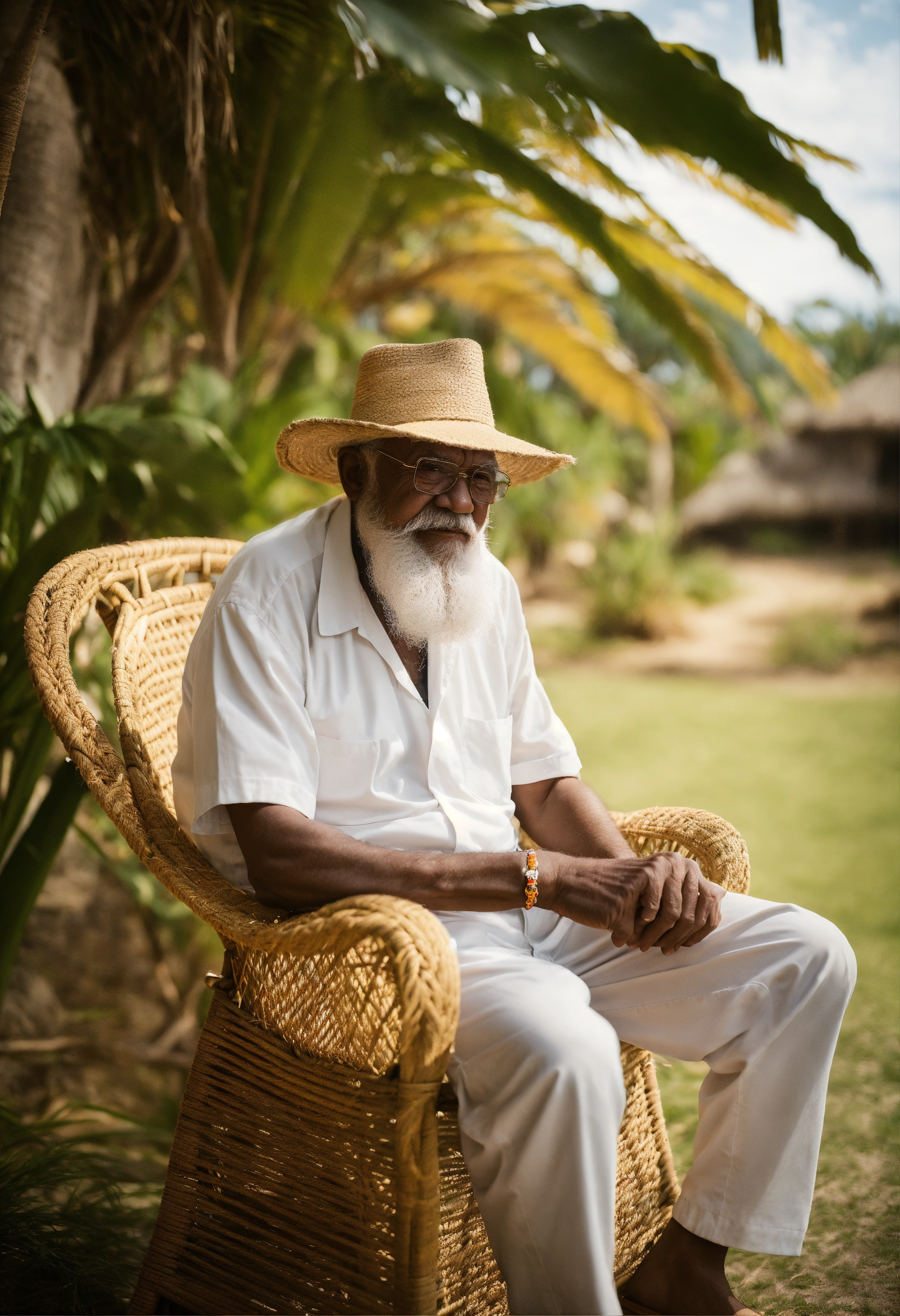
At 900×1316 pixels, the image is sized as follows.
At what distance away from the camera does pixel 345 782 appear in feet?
6.03

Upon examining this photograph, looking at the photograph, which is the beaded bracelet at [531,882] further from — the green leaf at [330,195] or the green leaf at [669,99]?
the green leaf at [330,195]

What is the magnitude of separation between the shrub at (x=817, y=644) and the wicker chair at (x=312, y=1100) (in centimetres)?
911

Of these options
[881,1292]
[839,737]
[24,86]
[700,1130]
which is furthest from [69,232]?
[839,737]

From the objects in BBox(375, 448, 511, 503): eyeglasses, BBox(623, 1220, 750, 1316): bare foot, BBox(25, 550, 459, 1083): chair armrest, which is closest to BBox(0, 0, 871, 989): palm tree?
BBox(25, 550, 459, 1083): chair armrest

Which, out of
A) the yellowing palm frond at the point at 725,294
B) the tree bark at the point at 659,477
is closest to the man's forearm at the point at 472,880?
the yellowing palm frond at the point at 725,294

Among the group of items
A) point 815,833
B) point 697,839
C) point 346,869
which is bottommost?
point 815,833

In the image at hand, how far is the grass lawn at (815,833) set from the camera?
7.01 ft

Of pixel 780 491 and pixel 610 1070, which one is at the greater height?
pixel 780 491

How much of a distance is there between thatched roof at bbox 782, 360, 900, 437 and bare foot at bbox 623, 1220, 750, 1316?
13935 millimetres

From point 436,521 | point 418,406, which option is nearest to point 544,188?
point 418,406

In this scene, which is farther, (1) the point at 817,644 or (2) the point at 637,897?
(1) the point at 817,644

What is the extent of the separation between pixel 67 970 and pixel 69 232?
2585 millimetres

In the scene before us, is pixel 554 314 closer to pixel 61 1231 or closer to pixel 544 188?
pixel 544 188

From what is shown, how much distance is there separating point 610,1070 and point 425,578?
0.98 m
